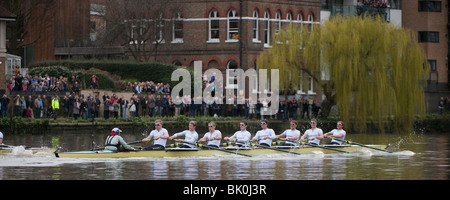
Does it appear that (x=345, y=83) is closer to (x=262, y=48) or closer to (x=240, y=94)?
(x=240, y=94)

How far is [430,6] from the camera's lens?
290ft

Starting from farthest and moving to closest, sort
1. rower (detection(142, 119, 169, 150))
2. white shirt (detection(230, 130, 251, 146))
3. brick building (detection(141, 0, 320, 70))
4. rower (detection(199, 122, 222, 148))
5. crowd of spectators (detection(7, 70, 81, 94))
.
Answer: brick building (detection(141, 0, 320, 70))
crowd of spectators (detection(7, 70, 81, 94))
white shirt (detection(230, 130, 251, 146))
rower (detection(199, 122, 222, 148))
rower (detection(142, 119, 169, 150))

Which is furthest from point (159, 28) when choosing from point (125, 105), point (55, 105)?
point (55, 105)

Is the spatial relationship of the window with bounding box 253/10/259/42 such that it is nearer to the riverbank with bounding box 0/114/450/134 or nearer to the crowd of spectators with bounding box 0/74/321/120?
the crowd of spectators with bounding box 0/74/321/120

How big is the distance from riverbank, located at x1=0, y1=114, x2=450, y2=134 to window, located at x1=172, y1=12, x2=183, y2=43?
55.3 feet

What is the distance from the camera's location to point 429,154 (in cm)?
4359

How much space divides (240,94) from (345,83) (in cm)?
1272

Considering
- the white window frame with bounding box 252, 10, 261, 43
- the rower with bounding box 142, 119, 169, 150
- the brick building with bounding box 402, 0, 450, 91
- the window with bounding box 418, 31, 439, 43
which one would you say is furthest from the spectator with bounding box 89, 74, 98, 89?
the window with bounding box 418, 31, 439, 43

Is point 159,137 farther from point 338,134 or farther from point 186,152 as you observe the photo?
point 338,134

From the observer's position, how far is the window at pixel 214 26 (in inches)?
2889

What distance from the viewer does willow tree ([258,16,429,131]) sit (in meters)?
55.9

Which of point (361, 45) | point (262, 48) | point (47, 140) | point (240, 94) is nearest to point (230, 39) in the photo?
point (262, 48)

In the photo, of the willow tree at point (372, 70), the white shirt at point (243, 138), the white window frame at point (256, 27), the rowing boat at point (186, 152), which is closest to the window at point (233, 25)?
the white window frame at point (256, 27)

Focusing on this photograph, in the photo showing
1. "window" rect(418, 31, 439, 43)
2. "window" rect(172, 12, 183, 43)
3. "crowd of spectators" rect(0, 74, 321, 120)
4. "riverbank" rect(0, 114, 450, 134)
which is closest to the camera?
"riverbank" rect(0, 114, 450, 134)
